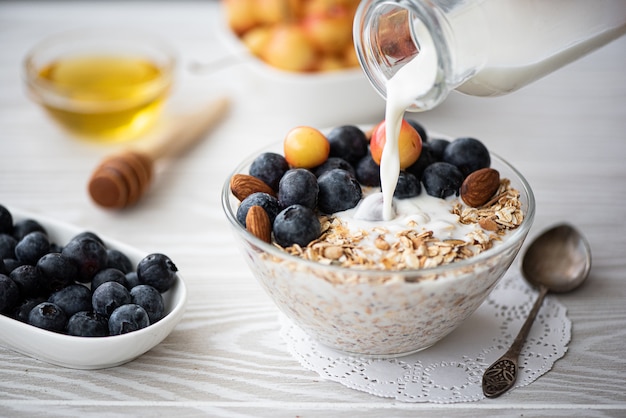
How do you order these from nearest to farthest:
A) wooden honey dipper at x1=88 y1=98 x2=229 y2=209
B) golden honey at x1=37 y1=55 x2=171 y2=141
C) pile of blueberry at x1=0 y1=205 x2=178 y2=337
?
pile of blueberry at x1=0 y1=205 x2=178 y2=337 → wooden honey dipper at x1=88 y1=98 x2=229 y2=209 → golden honey at x1=37 y1=55 x2=171 y2=141

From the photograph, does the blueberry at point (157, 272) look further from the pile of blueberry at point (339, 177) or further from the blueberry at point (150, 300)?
the pile of blueberry at point (339, 177)

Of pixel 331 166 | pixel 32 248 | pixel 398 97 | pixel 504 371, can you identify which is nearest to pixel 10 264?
pixel 32 248

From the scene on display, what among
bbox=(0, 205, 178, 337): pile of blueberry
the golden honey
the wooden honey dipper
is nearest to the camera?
Answer: bbox=(0, 205, 178, 337): pile of blueberry

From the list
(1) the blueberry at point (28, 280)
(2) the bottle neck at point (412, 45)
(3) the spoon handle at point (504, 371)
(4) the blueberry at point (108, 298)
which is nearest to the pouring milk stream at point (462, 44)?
(2) the bottle neck at point (412, 45)

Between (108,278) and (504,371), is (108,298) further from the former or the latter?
(504,371)

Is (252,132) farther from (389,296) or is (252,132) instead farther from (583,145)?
(389,296)

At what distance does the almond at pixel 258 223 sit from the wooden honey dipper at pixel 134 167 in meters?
0.47

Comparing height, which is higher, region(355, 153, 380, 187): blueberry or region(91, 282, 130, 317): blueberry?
region(355, 153, 380, 187): blueberry

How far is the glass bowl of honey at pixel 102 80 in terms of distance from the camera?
1.42m

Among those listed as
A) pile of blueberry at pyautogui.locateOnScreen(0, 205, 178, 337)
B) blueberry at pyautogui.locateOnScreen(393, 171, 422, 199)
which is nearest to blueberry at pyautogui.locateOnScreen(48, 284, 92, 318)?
pile of blueberry at pyautogui.locateOnScreen(0, 205, 178, 337)

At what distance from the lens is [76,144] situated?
149cm

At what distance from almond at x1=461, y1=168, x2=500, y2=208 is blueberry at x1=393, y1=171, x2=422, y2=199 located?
65 millimetres

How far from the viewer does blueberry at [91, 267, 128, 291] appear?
941 millimetres

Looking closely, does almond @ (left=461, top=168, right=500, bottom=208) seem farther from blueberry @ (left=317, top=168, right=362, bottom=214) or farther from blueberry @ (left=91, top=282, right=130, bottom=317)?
blueberry @ (left=91, top=282, right=130, bottom=317)
